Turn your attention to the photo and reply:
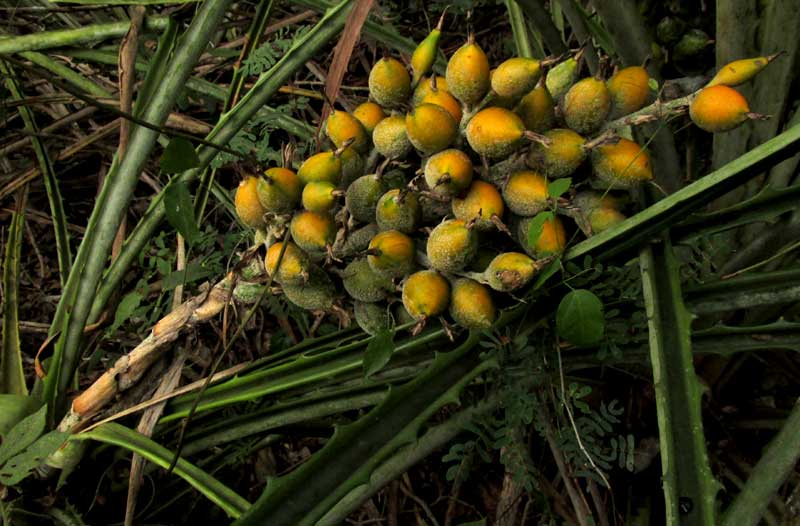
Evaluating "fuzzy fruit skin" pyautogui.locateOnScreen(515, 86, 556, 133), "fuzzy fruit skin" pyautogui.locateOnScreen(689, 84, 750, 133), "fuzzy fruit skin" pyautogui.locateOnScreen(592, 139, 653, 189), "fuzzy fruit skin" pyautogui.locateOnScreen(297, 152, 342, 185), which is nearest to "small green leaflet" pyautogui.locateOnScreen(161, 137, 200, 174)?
"fuzzy fruit skin" pyautogui.locateOnScreen(297, 152, 342, 185)

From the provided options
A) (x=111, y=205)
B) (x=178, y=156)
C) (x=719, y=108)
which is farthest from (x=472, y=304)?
(x=111, y=205)

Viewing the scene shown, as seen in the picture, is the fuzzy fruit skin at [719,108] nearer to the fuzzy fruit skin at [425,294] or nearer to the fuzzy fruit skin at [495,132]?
the fuzzy fruit skin at [495,132]

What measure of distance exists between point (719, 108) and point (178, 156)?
0.78 m

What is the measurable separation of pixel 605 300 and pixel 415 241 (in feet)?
1.27

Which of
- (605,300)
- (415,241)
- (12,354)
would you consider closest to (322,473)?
(415,241)

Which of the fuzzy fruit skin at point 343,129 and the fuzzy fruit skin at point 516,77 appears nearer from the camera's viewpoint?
the fuzzy fruit skin at point 516,77

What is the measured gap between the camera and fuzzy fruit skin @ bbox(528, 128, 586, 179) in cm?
95

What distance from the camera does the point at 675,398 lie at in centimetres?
89

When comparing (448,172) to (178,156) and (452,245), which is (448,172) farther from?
(178,156)

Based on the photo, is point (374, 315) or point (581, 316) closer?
point (581, 316)

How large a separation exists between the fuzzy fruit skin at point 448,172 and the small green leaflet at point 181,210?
469mm

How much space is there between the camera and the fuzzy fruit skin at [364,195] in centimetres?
102

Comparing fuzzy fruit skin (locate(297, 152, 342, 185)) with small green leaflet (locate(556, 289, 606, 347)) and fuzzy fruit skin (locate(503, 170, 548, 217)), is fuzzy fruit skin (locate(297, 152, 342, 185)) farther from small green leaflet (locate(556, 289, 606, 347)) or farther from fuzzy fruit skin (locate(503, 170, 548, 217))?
small green leaflet (locate(556, 289, 606, 347))

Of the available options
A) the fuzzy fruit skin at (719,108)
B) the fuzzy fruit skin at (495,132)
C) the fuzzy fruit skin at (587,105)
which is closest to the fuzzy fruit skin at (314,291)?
the fuzzy fruit skin at (495,132)
